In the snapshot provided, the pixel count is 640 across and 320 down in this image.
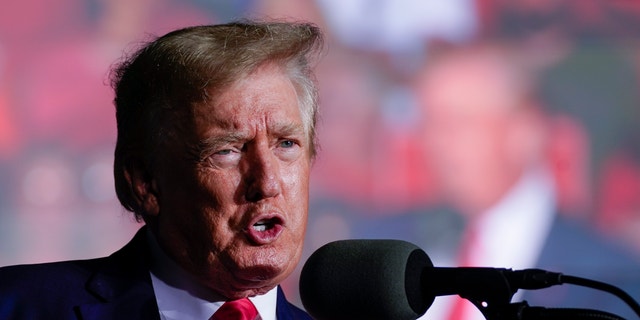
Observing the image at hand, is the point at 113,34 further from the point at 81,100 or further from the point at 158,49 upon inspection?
the point at 158,49

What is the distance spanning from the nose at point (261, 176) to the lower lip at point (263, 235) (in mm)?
59

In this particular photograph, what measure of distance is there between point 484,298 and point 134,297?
85 centimetres

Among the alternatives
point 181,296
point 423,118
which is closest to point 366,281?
point 181,296

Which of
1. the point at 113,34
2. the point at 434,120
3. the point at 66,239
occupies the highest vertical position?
the point at 113,34

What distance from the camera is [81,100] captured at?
10.3 feet

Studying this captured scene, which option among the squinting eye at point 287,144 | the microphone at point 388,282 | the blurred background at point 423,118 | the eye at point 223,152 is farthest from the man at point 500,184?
the microphone at point 388,282

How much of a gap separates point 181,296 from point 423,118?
136 centimetres

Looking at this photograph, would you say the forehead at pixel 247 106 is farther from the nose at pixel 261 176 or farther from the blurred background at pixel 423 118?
the blurred background at pixel 423 118

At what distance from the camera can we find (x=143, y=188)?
87.1 inches

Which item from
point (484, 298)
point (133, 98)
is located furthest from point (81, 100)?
point (484, 298)

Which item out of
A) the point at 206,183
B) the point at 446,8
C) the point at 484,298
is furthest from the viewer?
the point at 446,8

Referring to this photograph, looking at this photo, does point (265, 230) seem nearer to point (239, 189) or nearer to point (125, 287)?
point (239, 189)

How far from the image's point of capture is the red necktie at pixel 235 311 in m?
2.14

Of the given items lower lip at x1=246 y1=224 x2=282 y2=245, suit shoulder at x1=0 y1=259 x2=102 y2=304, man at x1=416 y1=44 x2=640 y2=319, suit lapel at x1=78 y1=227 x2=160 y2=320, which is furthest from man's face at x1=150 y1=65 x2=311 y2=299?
man at x1=416 y1=44 x2=640 y2=319
